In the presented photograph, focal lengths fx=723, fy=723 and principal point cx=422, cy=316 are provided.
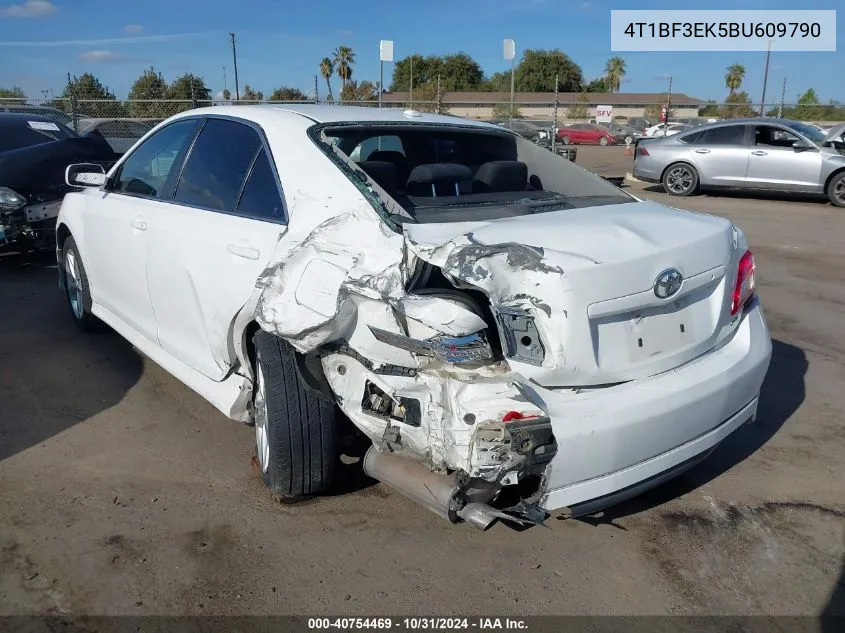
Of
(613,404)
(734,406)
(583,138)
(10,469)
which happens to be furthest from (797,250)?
(583,138)

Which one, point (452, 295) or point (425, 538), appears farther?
point (425, 538)

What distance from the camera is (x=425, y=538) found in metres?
2.97

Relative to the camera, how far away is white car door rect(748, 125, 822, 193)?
42.3 feet

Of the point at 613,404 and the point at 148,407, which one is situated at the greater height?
the point at 613,404

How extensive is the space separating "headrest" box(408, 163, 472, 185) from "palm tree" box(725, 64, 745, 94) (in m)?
79.8

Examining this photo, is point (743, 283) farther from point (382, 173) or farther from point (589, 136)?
point (589, 136)

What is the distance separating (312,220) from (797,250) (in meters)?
7.96

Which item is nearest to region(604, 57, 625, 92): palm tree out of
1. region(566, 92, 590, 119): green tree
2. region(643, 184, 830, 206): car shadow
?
region(566, 92, 590, 119): green tree

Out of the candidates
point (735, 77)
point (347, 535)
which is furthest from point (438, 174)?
point (735, 77)

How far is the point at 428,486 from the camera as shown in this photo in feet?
8.25

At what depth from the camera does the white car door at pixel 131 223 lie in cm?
401

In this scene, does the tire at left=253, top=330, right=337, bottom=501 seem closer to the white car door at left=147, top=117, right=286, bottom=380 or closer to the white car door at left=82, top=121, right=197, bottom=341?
the white car door at left=147, top=117, right=286, bottom=380

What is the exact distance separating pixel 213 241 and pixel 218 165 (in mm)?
535

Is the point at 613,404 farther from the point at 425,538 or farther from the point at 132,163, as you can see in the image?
the point at 132,163
